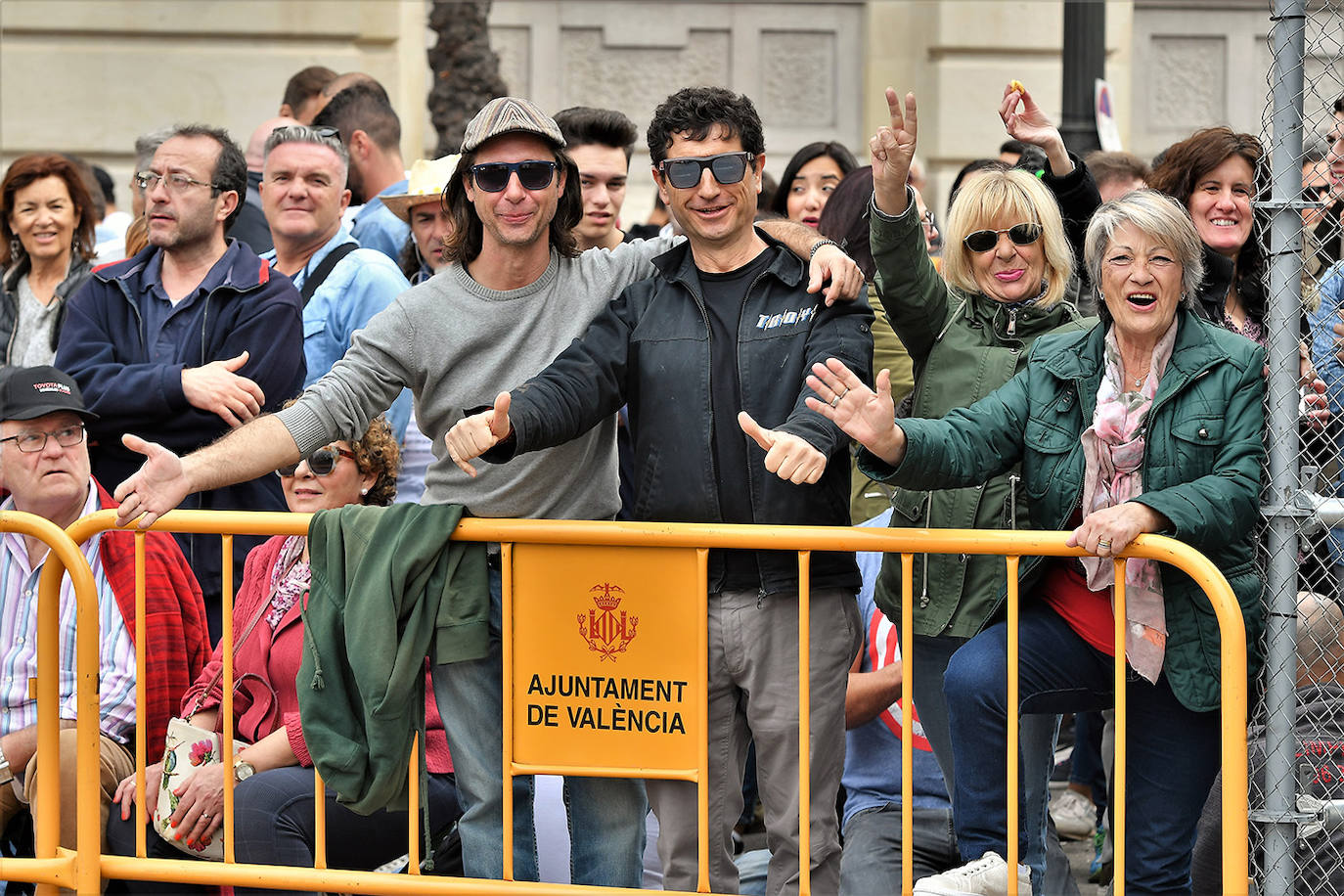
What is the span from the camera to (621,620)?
3.95m

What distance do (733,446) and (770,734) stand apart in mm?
714

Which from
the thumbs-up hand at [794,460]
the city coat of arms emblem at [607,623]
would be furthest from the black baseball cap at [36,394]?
the thumbs-up hand at [794,460]

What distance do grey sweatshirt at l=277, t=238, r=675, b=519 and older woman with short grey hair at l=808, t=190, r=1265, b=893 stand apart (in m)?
0.80

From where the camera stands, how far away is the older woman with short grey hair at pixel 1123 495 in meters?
3.68

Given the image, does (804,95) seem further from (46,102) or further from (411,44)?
(46,102)

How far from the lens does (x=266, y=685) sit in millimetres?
4543

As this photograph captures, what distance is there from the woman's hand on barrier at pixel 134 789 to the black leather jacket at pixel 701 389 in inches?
57.7

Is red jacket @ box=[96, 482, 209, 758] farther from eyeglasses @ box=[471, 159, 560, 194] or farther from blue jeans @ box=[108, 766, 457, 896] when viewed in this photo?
eyeglasses @ box=[471, 159, 560, 194]

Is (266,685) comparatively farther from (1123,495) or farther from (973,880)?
(1123,495)

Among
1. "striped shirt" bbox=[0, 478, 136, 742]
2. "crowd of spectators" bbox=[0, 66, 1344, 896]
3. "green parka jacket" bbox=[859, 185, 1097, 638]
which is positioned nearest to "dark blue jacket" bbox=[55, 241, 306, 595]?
"crowd of spectators" bbox=[0, 66, 1344, 896]

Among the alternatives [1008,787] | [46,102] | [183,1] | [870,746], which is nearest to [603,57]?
[183,1]

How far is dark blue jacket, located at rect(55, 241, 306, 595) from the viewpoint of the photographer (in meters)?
5.02

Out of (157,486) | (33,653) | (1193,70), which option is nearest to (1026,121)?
(157,486)

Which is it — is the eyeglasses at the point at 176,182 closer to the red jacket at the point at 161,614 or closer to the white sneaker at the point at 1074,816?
the red jacket at the point at 161,614
